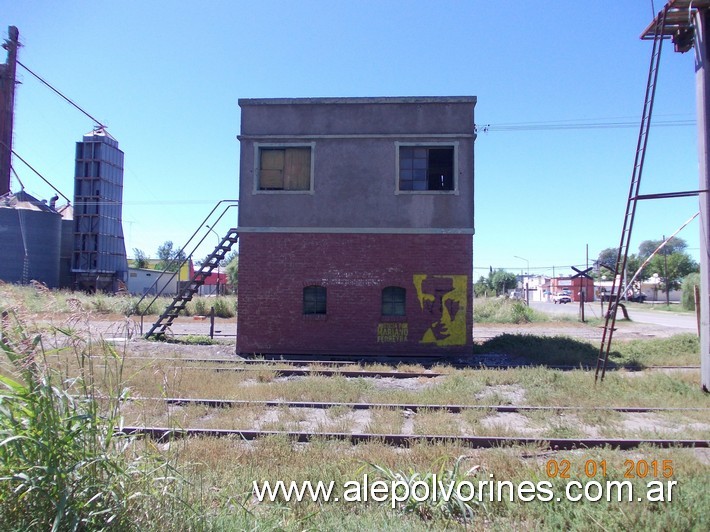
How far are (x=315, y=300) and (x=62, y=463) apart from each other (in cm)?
1292

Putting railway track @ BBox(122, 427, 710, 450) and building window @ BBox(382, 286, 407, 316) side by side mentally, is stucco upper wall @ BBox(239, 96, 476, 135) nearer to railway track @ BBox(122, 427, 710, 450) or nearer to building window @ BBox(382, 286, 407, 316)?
building window @ BBox(382, 286, 407, 316)

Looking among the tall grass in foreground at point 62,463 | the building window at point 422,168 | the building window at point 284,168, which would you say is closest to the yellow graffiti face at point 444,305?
the building window at point 422,168

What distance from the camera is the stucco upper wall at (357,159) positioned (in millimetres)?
16172

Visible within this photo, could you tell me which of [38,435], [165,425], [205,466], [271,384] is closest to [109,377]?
[38,435]

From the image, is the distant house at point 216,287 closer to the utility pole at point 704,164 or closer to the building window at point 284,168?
the building window at point 284,168

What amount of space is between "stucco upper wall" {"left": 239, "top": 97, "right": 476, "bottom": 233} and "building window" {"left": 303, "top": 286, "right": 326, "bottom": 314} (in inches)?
81.9

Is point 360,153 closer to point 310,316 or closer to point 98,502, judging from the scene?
point 310,316

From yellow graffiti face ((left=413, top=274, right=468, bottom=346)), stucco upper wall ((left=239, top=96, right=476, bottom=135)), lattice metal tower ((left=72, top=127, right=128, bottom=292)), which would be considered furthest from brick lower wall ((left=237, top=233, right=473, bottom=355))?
lattice metal tower ((left=72, top=127, right=128, bottom=292))

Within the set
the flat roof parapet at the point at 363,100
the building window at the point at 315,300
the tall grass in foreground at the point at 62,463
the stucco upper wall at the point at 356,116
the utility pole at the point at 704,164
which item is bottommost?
the tall grass in foreground at the point at 62,463

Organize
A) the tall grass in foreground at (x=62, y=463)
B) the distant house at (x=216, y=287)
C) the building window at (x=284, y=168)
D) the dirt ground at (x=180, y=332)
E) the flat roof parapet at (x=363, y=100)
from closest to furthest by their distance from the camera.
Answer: the tall grass in foreground at (x=62, y=463), the dirt ground at (x=180, y=332), the flat roof parapet at (x=363, y=100), the building window at (x=284, y=168), the distant house at (x=216, y=287)

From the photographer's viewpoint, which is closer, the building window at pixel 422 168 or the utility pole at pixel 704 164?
the utility pole at pixel 704 164

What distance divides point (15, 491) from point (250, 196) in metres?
13.8

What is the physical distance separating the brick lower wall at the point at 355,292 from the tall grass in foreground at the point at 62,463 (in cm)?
1228

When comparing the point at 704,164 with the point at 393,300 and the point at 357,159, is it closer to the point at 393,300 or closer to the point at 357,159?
the point at 393,300
